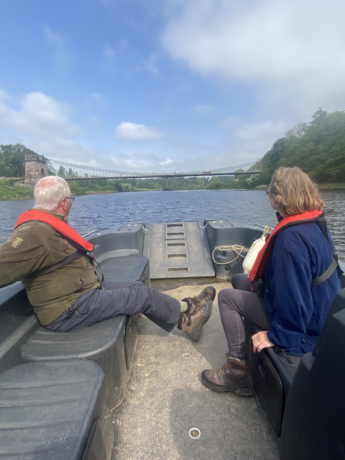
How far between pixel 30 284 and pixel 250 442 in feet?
4.66

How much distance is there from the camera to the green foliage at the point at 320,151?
116 feet

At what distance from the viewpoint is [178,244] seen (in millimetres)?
4246

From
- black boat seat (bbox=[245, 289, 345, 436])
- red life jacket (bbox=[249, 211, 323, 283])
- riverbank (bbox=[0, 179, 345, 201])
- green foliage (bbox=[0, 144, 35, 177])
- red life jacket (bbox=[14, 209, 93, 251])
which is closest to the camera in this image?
black boat seat (bbox=[245, 289, 345, 436])

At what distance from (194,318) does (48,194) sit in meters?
1.37

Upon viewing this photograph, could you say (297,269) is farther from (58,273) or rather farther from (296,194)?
(58,273)

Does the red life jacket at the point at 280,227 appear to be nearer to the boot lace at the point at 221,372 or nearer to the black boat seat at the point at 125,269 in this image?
the boot lace at the point at 221,372

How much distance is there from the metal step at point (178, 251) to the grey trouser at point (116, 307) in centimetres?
183

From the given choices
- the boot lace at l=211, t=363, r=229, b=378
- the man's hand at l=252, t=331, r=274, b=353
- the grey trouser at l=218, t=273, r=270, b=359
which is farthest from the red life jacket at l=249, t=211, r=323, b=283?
the boot lace at l=211, t=363, r=229, b=378

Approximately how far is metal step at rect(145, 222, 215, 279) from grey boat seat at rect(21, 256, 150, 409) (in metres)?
2.06

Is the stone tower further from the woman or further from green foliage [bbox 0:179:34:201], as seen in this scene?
the woman

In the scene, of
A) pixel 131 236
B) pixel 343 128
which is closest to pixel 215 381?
pixel 131 236

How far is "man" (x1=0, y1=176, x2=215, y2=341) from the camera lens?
1283 mm

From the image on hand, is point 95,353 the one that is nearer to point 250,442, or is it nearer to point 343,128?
point 250,442

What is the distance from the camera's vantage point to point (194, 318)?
1.97m
